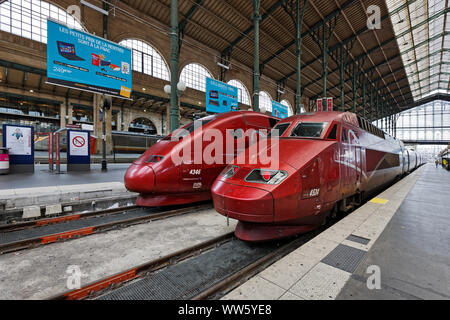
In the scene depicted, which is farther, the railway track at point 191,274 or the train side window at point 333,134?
the train side window at point 333,134

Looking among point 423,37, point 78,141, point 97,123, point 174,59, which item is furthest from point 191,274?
point 423,37

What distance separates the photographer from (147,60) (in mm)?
18125

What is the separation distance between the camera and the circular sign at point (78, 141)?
9.25 meters

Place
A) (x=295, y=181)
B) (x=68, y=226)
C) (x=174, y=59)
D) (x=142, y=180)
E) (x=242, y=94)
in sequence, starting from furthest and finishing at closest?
(x=242, y=94)
(x=174, y=59)
(x=142, y=180)
(x=68, y=226)
(x=295, y=181)

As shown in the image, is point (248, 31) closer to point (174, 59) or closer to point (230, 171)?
point (174, 59)

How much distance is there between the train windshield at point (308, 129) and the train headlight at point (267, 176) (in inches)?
47.1

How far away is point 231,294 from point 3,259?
3.14 m

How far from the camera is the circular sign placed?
30.4 ft

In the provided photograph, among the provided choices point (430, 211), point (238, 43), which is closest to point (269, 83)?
point (238, 43)

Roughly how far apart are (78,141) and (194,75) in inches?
575

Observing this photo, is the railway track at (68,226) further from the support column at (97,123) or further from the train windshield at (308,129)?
the support column at (97,123)

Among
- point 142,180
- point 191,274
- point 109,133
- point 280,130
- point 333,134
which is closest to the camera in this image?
point 191,274

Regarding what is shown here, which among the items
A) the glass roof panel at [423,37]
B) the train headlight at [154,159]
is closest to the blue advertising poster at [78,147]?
the train headlight at [154,159]

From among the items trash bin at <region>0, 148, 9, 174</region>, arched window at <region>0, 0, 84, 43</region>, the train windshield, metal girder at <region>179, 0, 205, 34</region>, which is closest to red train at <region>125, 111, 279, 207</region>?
the train windshield
